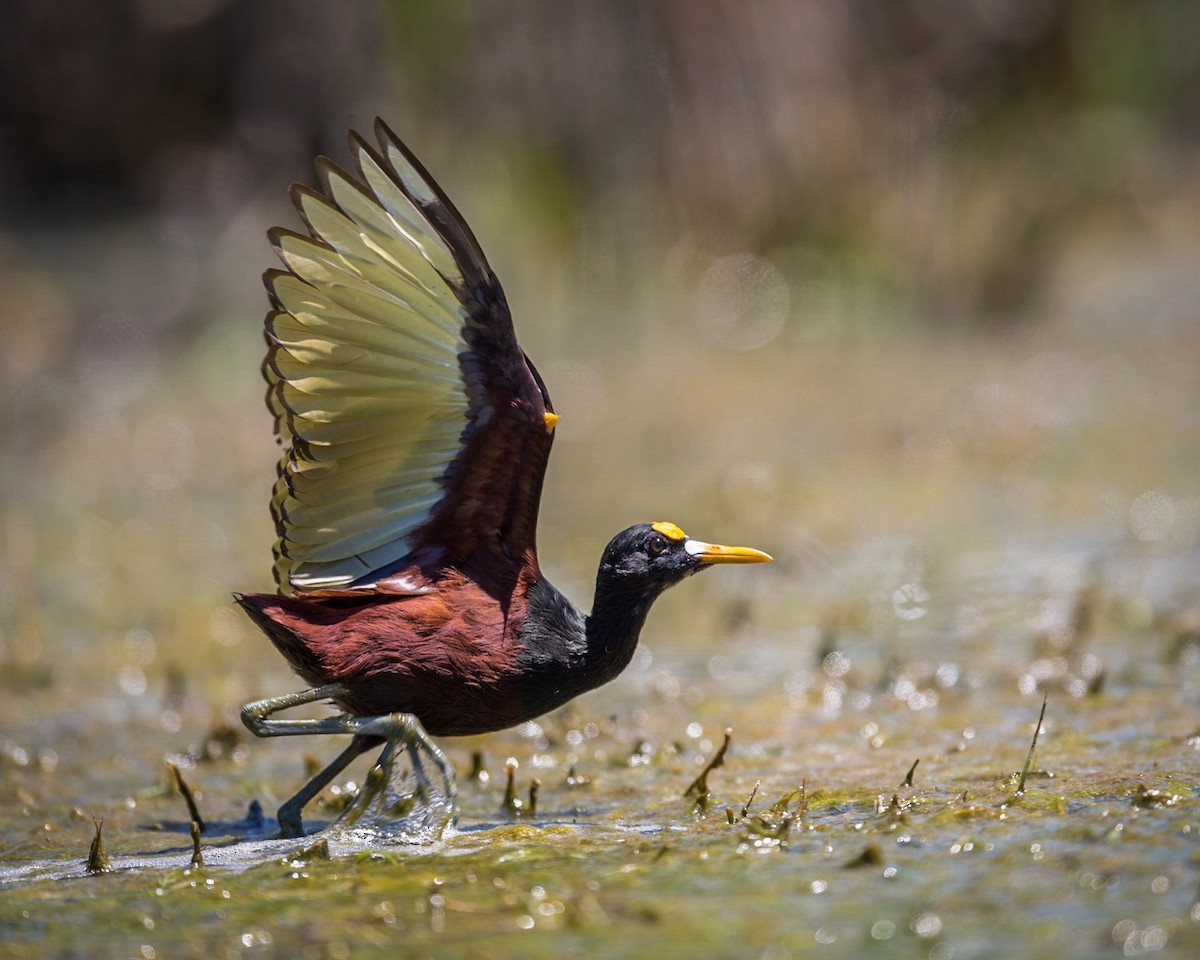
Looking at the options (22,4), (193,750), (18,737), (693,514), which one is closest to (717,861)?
(193,750)

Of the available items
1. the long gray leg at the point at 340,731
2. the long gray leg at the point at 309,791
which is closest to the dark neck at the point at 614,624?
the long gray leg at the point at 340,731

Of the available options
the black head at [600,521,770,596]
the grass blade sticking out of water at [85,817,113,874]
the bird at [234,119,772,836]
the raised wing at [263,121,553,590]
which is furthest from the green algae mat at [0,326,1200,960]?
the raised wing at [263,121,553,590]

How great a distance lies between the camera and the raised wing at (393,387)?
4.21m

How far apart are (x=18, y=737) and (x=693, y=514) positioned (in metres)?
3.49

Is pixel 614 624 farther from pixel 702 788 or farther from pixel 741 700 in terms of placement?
pixel 741 700

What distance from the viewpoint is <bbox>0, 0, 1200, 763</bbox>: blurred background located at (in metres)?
8.63

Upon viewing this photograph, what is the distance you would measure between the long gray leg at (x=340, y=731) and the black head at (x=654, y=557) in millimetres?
761

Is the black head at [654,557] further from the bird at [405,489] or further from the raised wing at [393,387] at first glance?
the raised wing at [393,387]

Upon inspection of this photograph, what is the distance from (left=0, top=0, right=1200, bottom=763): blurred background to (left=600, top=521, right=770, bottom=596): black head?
302 cm

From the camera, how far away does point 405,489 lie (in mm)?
4449

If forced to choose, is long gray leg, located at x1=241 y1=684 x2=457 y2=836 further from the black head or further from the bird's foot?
the black head

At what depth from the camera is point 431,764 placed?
14.0 ft

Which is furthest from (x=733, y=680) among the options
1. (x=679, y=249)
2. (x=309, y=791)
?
(x=679, y=249)

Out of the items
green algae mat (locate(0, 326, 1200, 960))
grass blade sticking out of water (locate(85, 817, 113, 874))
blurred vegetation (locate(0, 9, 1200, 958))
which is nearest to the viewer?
green algae mat (locate(0, 326, 1200, 960))
